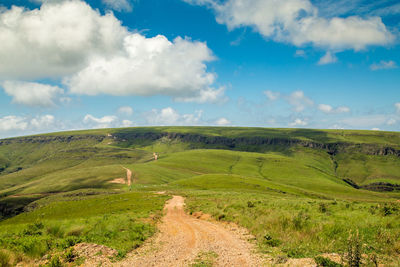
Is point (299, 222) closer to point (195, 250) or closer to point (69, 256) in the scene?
point (195, 250)

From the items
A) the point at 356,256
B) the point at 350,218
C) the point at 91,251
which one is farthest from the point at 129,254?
the point at 350,218

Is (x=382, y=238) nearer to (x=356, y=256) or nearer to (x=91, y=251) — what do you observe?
(x=356, y=256)

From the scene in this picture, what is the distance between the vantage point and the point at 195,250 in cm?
1603

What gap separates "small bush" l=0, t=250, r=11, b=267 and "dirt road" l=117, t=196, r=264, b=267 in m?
5.63

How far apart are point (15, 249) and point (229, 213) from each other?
806 inches

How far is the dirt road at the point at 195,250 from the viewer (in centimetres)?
1378

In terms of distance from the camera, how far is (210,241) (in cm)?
1830

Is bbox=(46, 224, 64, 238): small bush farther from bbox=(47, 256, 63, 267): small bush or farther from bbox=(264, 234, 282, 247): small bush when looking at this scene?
bbox=(264, 234, 282, 247): small bush

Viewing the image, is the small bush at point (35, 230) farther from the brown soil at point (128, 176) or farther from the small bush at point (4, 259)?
the brown soil at point (128, 176)

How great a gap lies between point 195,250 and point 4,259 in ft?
34.4

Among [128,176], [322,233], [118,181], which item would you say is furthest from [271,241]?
[128,176]

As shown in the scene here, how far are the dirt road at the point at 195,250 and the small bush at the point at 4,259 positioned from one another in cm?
563

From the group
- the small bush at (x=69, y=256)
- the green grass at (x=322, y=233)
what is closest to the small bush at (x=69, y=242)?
the small bush at (x=69, y=256)

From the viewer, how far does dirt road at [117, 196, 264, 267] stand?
1378cm
